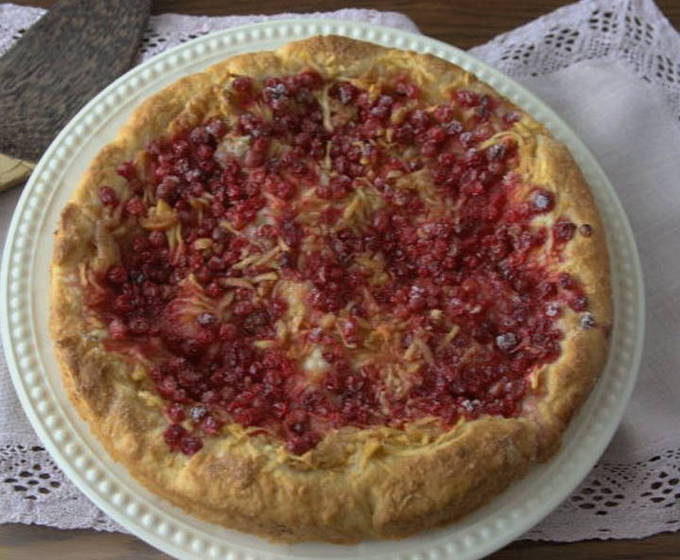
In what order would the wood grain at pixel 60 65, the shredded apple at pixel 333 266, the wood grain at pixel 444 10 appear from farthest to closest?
the wood grain at pixel 444 10
the wood grain at pixel 60 65
the shredded apple at pixel 333 266

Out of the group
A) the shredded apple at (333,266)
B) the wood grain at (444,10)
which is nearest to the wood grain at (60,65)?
the wood grain at (444,10)

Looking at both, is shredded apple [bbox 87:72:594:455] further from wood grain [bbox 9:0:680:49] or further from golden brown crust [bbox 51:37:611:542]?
wood grain [bbox 9:0:680:49]

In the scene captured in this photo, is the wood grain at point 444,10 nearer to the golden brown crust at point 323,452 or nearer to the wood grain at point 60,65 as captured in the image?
the wood grain at point 60,65

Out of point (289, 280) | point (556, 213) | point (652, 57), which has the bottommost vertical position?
point (289, 280)

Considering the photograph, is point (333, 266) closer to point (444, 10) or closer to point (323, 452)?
point (323, 452)

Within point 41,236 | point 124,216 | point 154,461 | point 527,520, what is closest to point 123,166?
point 124,216

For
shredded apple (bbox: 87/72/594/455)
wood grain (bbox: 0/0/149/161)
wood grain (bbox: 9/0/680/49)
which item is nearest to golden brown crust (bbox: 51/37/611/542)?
shredded apple (bbox: 87/72/594/455)

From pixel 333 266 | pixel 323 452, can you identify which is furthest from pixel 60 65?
pixel 323 452

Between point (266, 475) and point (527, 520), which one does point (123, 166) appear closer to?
point (266, 475)
